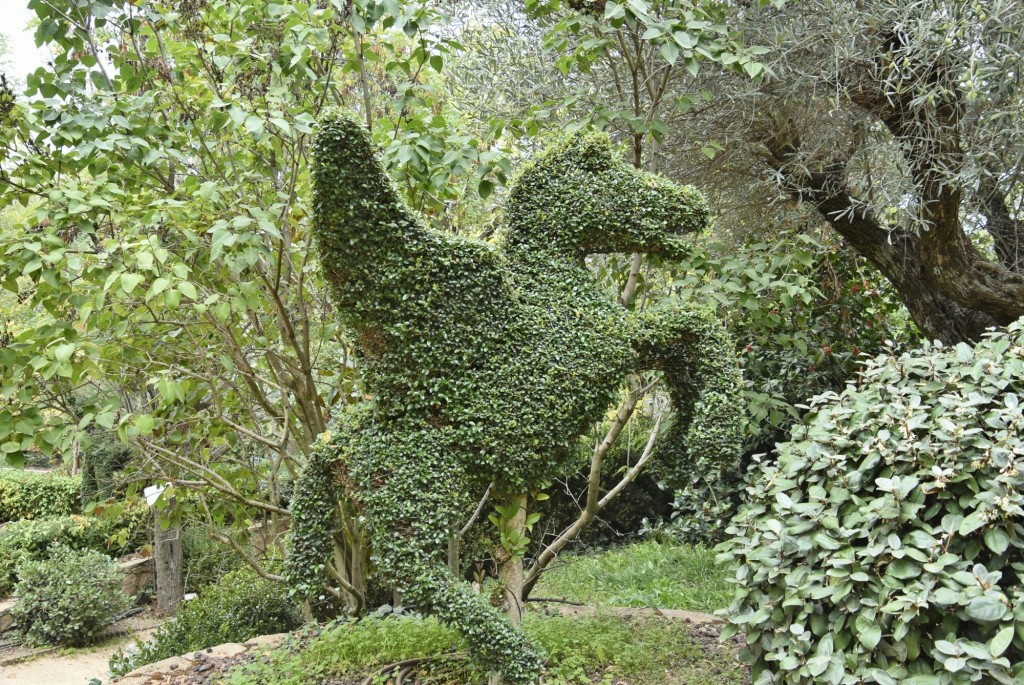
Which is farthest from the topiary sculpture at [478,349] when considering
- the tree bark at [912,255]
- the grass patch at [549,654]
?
the tree bark at [912,255]

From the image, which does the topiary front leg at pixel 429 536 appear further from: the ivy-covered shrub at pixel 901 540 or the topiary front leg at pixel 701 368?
the topiary front leg at pixel 701 368

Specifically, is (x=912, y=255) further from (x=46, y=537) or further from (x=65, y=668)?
(x=46, y=537)

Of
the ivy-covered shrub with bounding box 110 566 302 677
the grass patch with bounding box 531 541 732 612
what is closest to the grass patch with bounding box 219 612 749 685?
the grass patch with bounding box 531 541 732 612

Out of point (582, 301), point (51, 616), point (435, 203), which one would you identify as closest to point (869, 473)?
point (582, 301)

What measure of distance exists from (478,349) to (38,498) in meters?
12.3

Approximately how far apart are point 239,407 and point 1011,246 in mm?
6151

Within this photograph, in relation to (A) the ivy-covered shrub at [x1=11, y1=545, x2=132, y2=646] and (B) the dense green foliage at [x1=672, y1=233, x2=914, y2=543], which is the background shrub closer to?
(A) the ivy-covered shrub at [x1=11, y1=545, x2=132, y2=646]

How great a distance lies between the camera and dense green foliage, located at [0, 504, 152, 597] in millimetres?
10547

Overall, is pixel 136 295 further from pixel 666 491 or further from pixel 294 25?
pixel 666 491

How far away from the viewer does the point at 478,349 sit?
359 cm

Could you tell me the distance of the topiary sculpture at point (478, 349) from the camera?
344cm

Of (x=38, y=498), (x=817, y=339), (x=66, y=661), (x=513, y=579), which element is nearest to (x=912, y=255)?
(x=817, y=339)

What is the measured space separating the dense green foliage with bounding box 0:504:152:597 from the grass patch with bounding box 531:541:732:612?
18.6 feet

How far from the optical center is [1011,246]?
6230 millimetres
